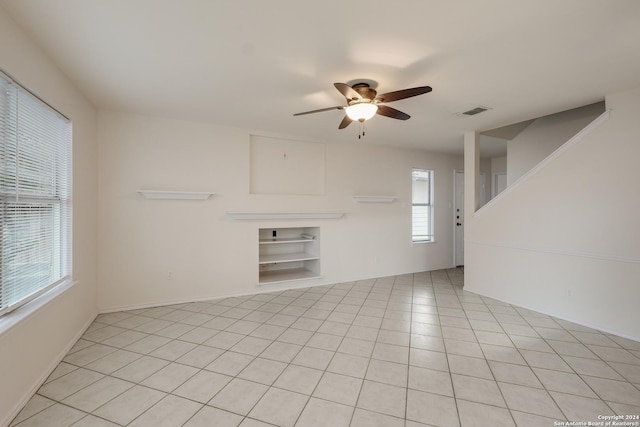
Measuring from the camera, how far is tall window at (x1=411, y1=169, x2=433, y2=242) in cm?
607

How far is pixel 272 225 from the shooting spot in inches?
179

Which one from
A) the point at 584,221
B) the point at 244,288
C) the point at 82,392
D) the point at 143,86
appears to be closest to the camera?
the point at 82,392

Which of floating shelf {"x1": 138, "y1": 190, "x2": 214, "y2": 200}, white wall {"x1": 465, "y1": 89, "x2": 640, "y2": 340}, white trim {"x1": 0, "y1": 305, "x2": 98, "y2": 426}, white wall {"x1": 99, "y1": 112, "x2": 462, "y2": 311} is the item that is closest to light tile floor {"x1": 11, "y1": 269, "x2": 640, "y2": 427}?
white trim {"x1": 0, "y1": 305, "x2": 98, "y2": 426}

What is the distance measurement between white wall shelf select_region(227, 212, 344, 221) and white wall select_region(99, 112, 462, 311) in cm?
10

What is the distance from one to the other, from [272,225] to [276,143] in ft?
4.33

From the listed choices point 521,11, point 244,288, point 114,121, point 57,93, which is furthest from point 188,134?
point 521,11

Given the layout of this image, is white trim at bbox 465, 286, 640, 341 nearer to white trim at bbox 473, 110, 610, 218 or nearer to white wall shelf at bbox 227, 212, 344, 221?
white trim at bbox 473, 110, 610, 218

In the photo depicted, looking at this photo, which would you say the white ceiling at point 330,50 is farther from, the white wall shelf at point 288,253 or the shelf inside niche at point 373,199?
the white wall shelf at point 288,253

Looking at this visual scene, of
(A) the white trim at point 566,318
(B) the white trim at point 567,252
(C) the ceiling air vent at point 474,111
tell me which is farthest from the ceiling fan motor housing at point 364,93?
(A) the white trim at point 566,318

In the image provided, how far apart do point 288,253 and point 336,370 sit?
2.98 m

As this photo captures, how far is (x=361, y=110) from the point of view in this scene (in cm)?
256

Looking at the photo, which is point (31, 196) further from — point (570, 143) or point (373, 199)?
point (570, 143)

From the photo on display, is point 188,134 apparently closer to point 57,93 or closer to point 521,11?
point 57,93

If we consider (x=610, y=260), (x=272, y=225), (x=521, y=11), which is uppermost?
(x=521, y=11)
